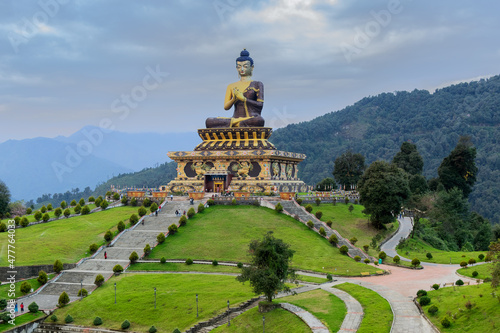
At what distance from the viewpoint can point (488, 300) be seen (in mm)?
18828

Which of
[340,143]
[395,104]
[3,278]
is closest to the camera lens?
[3,278]

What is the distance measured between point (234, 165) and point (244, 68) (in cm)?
1091

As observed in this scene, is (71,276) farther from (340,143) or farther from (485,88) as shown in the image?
(485,88)

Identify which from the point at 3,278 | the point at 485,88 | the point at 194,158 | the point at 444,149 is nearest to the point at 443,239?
the point at 194,158

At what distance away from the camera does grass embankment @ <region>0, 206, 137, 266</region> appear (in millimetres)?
29798

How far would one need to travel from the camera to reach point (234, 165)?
46.9 meters

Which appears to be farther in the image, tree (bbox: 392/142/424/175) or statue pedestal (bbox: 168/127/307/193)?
tree (bbox: 392/142/424/175)

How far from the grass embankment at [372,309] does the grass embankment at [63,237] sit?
16.5 metres

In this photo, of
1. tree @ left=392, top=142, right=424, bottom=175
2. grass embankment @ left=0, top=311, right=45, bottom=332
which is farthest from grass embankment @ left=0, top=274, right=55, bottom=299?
tree @ left=392, top=142, right=424, bottom=175

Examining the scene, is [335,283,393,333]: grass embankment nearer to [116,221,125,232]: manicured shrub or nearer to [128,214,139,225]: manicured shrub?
[116,221,125,232]: manicured shrub

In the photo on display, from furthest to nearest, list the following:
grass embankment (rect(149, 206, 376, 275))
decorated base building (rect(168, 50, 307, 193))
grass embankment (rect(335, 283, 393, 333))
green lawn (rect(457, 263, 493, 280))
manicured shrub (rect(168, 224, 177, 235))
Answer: decorated base building (rect(168, 50, 307, 193)) → manicured shrub (rect(168, 224, 177, 235)) → grass embankment (rect(149, 206, 376, 275)) → green lawn (rect(457, 263, 493, 280)) → grass embankment (rect(335, 283, 393, 333))

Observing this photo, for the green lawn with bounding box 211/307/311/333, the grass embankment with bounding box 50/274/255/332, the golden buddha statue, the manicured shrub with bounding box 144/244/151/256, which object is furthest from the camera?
the golden buddha statue

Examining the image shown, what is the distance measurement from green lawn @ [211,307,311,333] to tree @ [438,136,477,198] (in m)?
39.7

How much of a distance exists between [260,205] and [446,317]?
22.0 meters
